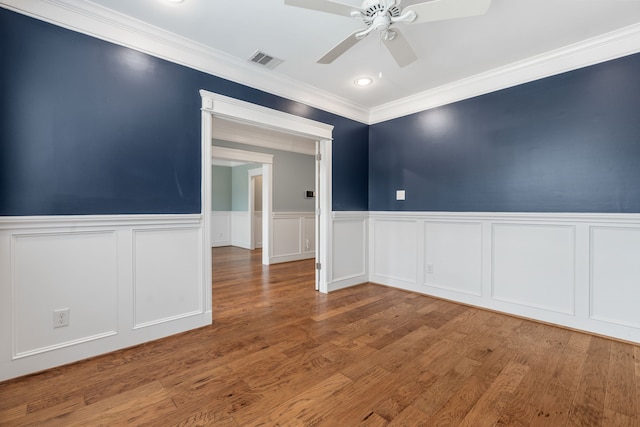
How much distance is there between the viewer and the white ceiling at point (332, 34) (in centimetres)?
214

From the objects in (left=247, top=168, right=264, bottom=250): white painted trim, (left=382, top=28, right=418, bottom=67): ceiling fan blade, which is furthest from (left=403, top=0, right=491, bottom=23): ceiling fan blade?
(left=247, top=168, right=264, bottom=250): white painted trim

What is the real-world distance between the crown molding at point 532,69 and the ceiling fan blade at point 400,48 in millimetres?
1496

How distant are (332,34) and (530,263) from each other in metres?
2.93

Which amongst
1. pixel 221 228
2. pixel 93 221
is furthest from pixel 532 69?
pixel 221 228

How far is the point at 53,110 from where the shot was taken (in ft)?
6.67

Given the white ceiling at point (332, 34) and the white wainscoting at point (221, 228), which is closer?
the white ceiling at point (332, 34)

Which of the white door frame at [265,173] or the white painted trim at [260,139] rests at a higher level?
the white painted trim at [260,139]

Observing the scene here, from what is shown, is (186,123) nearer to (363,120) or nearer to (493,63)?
(363,120)

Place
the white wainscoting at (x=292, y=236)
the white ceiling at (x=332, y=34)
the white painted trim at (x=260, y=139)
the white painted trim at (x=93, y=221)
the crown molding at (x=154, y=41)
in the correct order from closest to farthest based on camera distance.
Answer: the white painted trim at (x=93, y=221) < the crown molding at (x=154, y=41) < the white ceiling at (x=332, y=34) < the white painted trim at (x=260, y=139) < the white wainscoting at (x=292, y=236)

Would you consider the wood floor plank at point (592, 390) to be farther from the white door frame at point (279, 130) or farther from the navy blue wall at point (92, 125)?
the navy blue wall at point (92, 125)

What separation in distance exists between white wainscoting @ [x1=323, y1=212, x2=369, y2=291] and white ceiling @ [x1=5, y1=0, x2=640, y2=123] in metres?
1.85

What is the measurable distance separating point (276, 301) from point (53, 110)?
8.77 ft

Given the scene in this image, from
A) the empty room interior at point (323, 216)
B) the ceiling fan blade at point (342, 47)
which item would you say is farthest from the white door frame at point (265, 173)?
the ceiling fan blade at point (342, 47)

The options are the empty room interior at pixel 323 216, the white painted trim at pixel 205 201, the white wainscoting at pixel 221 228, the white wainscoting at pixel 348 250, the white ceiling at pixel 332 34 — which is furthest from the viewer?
the white wainscoting at pixel 221 228
